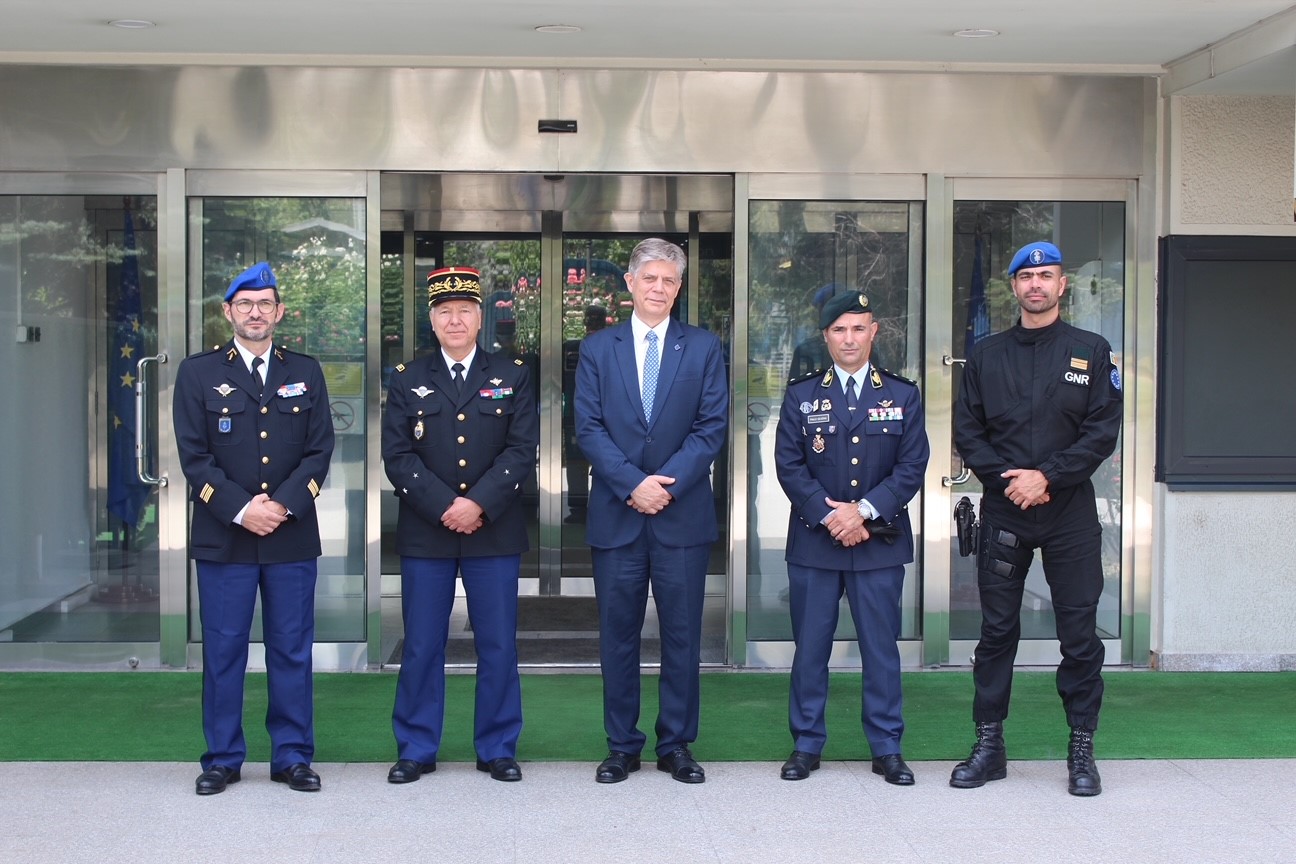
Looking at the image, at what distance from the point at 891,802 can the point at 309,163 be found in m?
3.65

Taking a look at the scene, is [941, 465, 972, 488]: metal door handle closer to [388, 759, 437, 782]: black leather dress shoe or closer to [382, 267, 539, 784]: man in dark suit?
[382, 267, 539, 784]: man in dark suit

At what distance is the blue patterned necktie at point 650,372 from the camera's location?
4801 mm

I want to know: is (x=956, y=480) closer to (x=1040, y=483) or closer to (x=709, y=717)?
(x=709, y=717)

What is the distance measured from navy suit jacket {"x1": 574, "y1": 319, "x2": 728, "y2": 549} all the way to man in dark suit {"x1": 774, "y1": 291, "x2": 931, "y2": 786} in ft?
1.04

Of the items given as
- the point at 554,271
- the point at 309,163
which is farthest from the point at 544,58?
the point at 554,271

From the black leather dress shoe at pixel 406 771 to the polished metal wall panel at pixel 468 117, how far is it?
2.69 metres

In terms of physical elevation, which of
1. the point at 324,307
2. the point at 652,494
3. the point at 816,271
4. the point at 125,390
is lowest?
the point at 652,494

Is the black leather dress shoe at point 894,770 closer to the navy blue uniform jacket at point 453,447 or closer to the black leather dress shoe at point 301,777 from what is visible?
the navy blue uniform jacket at point 453,447

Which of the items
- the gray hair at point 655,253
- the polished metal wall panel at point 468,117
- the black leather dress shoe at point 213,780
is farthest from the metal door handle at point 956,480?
the black leather dress shoe at point 213,780

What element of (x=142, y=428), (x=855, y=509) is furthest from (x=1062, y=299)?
(x=142, y=428)

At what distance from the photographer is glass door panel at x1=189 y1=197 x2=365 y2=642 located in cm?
644

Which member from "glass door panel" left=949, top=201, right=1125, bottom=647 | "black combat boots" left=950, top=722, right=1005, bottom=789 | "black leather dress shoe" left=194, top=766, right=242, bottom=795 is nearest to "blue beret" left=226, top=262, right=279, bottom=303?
"black leather dress shoe" left=194, top=766, right=242, bottom=795

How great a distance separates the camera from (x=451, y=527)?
4.73m

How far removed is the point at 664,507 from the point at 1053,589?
1297mm
